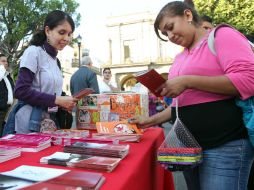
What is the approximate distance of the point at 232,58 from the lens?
123cm

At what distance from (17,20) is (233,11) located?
10894mm

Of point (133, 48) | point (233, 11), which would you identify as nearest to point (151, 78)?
point (233, 11)

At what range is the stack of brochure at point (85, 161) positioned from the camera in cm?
105

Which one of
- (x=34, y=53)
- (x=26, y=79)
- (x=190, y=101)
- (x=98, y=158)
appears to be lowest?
(x=98, y=158)

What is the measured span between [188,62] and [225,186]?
57cm

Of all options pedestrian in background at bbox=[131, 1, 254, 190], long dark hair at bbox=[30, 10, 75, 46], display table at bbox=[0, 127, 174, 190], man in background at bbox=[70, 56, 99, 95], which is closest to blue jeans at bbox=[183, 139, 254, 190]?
pedestrian in background at bbox=[131, 1, 254, 190]

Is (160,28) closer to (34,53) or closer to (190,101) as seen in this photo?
(190,101)

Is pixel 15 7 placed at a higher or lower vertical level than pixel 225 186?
higher

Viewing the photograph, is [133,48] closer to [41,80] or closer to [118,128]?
[41,80]

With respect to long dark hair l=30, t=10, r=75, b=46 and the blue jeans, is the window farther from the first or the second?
the blue jeans

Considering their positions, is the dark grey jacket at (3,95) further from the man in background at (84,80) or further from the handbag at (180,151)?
the handbag at (180,151)

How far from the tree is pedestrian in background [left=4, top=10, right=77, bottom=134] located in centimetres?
1388

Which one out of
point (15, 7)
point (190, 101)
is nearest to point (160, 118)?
point (190, 101)

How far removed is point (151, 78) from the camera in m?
1.35
